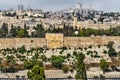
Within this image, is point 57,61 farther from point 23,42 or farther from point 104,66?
point 23,42

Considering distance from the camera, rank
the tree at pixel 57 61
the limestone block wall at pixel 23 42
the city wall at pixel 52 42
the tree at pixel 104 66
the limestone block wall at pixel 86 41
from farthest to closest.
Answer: the limestone block wall at pixel 86 41, the city wall at pixel 52 42, the limestone block wall at pixel 23 42, the tree at pixel 57 61, the tree at pixel 104 66

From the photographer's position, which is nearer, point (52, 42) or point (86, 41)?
point (52, 42)

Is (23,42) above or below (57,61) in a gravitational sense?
above

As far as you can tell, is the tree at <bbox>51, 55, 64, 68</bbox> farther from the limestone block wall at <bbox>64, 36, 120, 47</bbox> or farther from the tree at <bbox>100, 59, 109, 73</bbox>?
the limestone block wall at <bbox>64, 36, 120, 47</bbox>

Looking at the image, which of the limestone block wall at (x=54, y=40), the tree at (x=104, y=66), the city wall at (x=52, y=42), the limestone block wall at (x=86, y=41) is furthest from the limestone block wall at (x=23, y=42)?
the tree at (x=104, y=66)

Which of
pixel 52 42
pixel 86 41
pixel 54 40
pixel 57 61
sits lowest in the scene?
pixel 57 61

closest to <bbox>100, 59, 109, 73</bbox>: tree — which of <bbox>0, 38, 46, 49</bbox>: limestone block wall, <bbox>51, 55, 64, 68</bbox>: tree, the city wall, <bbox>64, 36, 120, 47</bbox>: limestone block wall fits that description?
<bbox>51, 55, 64, 68</bbox>: tree

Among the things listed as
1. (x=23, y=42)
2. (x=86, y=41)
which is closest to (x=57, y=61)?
(x=23, y=42)

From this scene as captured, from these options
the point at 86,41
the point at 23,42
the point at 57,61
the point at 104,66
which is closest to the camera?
the point at 104,66

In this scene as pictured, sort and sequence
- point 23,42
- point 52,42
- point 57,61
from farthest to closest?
point 23,42, point 52,42, point 57,61

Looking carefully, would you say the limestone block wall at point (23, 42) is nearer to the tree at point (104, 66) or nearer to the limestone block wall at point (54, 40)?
the limestone block wall at point (54, 40)
